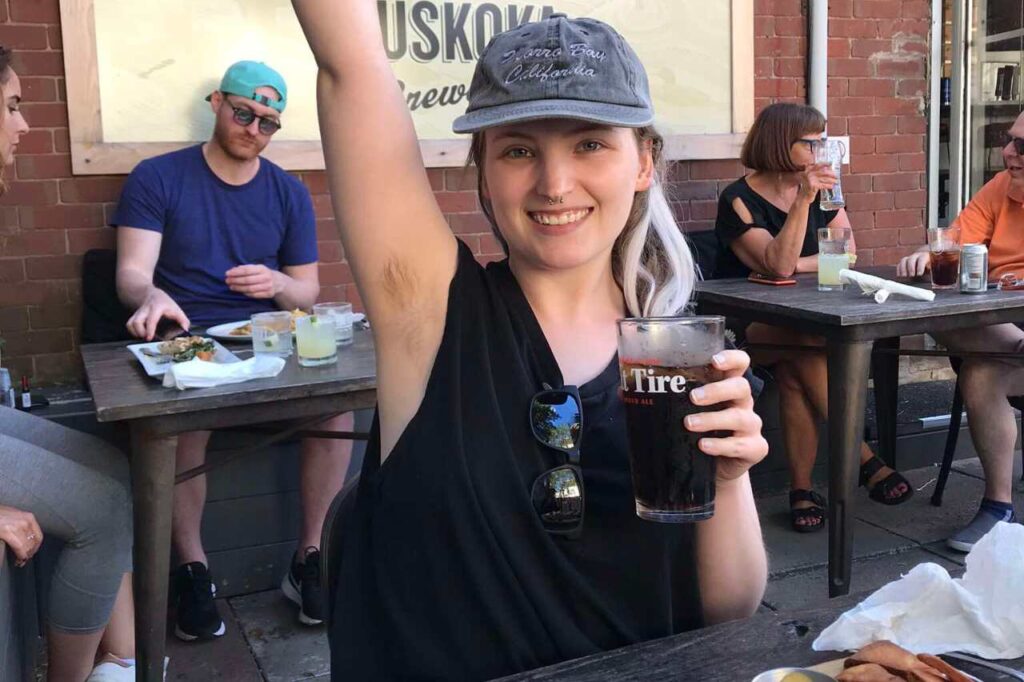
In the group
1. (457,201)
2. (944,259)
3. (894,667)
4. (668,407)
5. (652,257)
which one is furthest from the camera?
(457,201)

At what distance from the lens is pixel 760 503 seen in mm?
4395

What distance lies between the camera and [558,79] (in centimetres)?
124

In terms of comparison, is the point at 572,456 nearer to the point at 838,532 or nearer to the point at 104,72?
the point at 838,532

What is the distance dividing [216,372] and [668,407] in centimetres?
165

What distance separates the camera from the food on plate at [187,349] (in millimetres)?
2672

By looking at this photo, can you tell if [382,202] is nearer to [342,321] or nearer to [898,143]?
[342,321]

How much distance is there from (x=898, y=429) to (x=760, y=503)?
83cm

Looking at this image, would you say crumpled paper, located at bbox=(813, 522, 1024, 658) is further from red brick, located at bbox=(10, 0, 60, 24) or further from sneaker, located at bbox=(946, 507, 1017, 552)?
red brick, located at bbox=(10, 0, 60, 24)

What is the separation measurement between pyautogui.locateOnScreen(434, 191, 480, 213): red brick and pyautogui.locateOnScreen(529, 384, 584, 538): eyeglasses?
346 centimetres

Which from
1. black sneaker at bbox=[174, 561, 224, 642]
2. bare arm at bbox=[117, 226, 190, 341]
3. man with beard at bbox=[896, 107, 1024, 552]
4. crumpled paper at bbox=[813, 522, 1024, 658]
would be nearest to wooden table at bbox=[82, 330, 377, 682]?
black sneaker at bbox=[174, 561, 224, 642]

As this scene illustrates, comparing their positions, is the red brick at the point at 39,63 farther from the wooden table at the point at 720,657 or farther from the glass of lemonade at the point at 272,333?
the wooden table at the point at 720,657

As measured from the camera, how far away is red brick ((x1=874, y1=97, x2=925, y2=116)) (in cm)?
555

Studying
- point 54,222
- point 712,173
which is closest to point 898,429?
point 712,173

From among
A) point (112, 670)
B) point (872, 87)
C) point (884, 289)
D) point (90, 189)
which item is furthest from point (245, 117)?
point (872, 87)
